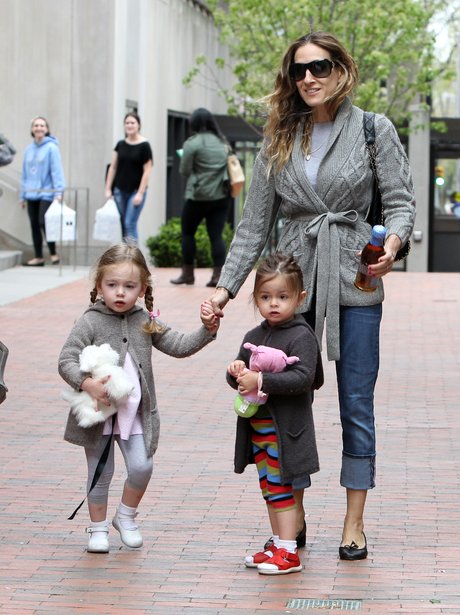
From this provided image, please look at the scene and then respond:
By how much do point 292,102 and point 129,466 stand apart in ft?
4.91

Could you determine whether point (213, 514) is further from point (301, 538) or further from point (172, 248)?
point (172, 248)

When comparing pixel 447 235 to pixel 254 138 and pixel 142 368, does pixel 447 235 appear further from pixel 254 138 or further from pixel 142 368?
pixel 142 368

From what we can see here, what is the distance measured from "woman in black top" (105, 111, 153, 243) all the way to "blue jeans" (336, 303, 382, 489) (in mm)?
12528

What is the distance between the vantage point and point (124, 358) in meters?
5.55

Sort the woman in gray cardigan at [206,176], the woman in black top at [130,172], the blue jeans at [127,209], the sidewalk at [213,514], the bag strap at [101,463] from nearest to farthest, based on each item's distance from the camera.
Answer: the sidewalk at [213,514] → the bag strap at [101,463] → the woman in gray cardigan at [206,176] → the woman in black top at [130,172] → the blue jeans at [127,209]

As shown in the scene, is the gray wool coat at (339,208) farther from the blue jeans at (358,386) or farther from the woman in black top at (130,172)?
the woman in black top at (130,172)

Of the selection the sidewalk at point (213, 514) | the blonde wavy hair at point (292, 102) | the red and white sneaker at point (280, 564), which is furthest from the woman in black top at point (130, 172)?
the red and white sneaker at point (280, 564)

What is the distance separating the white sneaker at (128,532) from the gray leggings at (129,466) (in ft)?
0.41

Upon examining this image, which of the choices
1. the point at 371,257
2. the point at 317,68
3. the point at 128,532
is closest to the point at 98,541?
the point at 128,532

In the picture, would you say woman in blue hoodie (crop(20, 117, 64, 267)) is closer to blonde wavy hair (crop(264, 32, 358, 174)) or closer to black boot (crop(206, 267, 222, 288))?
black boot (crop(206, 267, 222, 288))

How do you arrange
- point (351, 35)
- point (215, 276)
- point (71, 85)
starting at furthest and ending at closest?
point (351, 35) < point (71, 85) < point (215, 276)

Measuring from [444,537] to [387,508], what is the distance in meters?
0.56

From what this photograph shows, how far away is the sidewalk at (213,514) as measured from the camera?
16.6ft

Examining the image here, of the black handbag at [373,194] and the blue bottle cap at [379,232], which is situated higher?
the black handbag at [373,194]
